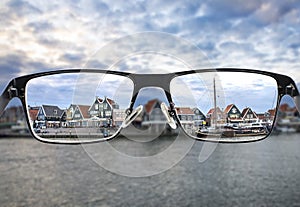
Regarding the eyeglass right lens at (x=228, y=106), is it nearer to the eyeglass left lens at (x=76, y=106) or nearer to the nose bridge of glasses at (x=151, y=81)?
the nose bridge of glasses at (x=151, y=81)

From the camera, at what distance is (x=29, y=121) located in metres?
0.56

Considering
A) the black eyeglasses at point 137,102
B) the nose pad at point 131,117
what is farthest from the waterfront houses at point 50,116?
the nose pad at point 131,117

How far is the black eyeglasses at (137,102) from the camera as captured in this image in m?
0.58

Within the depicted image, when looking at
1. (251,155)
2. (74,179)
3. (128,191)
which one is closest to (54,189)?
(74,179)

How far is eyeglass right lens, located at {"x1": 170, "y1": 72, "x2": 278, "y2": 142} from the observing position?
2.05ft

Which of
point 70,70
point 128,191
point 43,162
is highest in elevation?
point 70,70

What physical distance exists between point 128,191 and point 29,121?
22.0 m

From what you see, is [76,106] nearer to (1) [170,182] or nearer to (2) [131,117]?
(2) [131,117]

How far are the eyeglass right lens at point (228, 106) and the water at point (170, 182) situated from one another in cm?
1814

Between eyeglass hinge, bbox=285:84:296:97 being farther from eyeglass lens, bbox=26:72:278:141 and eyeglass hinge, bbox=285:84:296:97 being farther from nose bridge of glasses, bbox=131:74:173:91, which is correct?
nose bridge of glasses, bbox=131:74:173:91

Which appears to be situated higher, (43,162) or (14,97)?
(14,97)

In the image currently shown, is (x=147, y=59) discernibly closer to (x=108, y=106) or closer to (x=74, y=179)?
(x=108, y=106)

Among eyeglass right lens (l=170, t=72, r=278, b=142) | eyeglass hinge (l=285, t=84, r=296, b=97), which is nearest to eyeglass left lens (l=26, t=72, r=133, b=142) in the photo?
eyeglass right lens (l=170, t=72, r=278, b=142)

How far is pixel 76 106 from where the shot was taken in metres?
0.62
